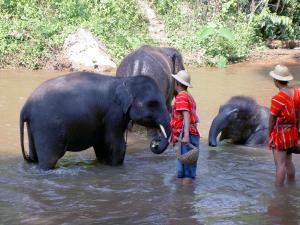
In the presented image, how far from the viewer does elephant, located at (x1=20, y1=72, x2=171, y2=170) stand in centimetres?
702

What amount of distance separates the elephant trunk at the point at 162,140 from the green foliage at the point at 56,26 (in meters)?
9.04

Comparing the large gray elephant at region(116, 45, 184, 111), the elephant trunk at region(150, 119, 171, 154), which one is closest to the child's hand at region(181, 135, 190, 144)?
the elephant trunk at region(150, 119, 171, 154)

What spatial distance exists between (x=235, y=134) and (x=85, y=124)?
2.68 meters

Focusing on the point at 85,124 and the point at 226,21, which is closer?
the point at 85,124

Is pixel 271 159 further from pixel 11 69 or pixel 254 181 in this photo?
pixel 11 69

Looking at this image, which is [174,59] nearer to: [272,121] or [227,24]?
[272,121]

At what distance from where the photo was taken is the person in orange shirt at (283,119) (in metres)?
6.26

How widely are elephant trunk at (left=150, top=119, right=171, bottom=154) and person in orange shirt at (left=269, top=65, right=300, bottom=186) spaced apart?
1.22 metres

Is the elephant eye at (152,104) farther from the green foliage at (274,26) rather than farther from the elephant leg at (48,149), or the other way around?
the green foliage at (274,26)

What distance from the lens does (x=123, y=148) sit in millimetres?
7469

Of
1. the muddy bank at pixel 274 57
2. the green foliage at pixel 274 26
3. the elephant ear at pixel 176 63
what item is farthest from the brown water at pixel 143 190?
the green foliage at pixel 274 26

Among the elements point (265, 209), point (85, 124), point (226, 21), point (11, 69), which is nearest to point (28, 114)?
point (85, 124)

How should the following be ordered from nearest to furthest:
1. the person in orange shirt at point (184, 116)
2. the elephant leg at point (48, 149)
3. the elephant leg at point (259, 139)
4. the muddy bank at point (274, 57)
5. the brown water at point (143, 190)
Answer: the brown water at point (143, 190)
the person in orange shirt at point (184, 116)
the elephant leg at point (48, 149)
the elephant leg at point (259, 139)
the muddy bank at point (274, 57)

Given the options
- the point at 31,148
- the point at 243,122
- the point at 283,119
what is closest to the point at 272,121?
the point at 283,119
